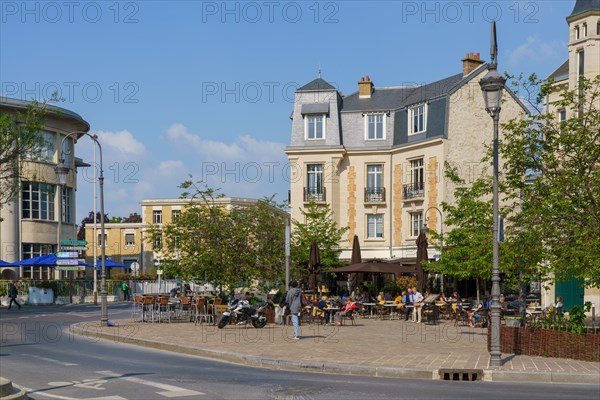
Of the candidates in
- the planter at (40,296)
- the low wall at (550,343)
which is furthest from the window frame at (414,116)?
the low wall at (550,343)

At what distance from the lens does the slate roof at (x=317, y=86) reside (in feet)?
170

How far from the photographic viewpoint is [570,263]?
17.2 meters

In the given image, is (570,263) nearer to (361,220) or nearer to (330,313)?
(330,313)

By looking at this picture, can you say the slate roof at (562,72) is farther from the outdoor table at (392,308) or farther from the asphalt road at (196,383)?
the asphalt road at (196,383)

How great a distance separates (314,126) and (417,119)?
660 centimetres

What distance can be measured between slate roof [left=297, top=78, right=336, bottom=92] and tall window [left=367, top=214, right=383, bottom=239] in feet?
28.2

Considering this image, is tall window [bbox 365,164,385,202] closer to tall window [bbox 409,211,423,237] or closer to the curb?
tall window [bbox 409,211,423,237]

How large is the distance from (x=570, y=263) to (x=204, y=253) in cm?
1532

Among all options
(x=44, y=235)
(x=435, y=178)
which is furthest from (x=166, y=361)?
(x=44, y=235)

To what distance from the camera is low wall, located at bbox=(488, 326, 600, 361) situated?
15.6 m

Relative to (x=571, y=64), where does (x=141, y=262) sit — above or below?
below

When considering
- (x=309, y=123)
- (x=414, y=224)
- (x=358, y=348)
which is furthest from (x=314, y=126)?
(x=358, y=348)

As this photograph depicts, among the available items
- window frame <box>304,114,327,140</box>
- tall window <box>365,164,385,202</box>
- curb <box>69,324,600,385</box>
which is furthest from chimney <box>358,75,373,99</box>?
curb <box>69,324,600,385</box>

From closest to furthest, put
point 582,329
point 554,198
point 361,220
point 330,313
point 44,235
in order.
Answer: point 582,329, point 554,198, point 330,313, point 361,220, point 44,235
